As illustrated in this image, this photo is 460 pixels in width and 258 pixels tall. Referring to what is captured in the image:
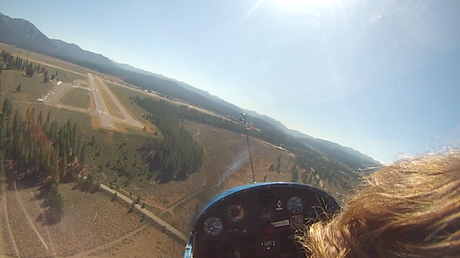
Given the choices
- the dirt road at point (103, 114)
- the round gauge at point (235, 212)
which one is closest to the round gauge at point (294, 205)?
the round gauge at point (235, 212)

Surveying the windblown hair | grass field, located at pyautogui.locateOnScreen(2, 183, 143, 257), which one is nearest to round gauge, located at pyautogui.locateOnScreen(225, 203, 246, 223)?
the windblown hair

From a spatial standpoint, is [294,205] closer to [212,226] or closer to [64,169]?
[212,226]

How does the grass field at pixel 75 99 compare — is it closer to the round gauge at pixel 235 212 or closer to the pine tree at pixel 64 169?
the pine tree at pixel 64 169

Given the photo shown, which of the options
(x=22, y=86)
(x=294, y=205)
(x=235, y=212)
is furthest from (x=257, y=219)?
(x=22, y=86)

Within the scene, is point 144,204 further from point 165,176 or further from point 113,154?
point 113,154

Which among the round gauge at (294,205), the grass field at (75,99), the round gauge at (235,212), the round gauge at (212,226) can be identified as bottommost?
the grass field at (75,99)

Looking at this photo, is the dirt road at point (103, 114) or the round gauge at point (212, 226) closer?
the round gauge at point (212, 226)

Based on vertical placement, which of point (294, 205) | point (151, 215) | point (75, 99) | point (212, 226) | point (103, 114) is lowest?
point (151, 215)

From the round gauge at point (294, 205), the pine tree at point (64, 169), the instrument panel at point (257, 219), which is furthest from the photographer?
the pine tree at point (64, 169)
